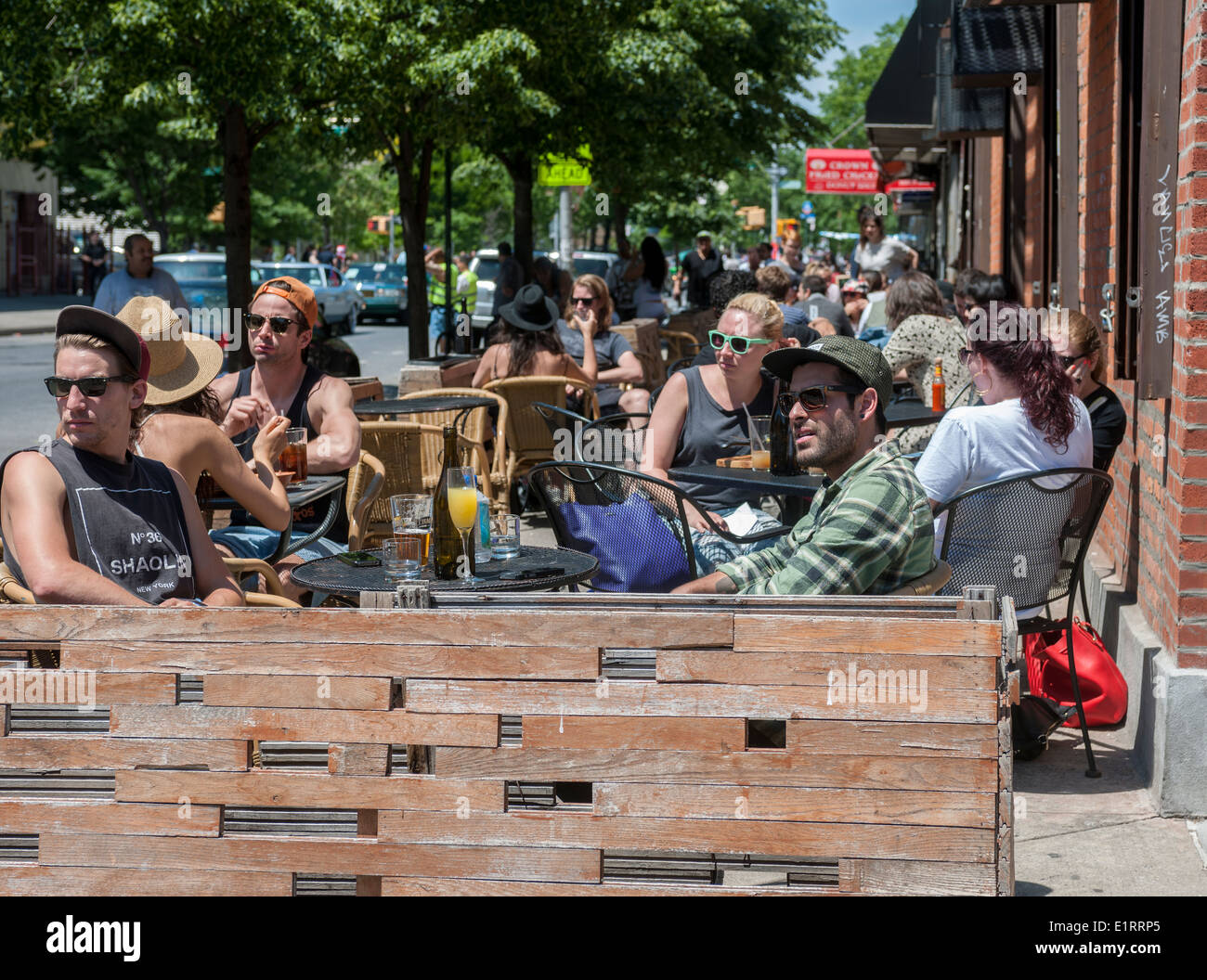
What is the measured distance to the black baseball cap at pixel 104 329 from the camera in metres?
3.75

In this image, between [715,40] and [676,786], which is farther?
[715,40]

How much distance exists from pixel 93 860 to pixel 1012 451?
3.71m

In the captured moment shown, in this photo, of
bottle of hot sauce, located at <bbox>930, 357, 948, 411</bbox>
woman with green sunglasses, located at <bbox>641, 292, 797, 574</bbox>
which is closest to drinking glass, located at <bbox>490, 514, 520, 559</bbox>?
woman with green sunglasses, located at <bbox>641, 292, 797, 574</bbox>

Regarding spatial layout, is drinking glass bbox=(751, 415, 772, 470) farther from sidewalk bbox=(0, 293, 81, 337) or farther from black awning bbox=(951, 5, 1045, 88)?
sidewalk bbox=(0, 293, 81, 337)

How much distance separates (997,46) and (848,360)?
7.95 metres

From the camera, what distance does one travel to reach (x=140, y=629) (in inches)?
109

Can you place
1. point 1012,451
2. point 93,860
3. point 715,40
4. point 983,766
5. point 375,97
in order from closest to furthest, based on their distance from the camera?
point 983,766, point 93,860, point 1012,451, point 375,97, point 715,40

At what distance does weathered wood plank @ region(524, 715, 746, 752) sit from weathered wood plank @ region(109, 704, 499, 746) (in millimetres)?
88

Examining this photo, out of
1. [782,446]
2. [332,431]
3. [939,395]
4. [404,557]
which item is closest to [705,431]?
[782,446]

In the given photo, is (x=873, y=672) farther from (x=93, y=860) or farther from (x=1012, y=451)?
(x=1012, y=451)

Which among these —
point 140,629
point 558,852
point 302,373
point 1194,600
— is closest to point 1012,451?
point 1194,600

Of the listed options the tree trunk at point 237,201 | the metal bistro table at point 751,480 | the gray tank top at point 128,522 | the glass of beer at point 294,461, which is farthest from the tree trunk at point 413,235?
the gray tank top at point 128,522


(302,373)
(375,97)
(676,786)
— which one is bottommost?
(676,786)

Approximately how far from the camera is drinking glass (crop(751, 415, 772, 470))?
20.2 feet
